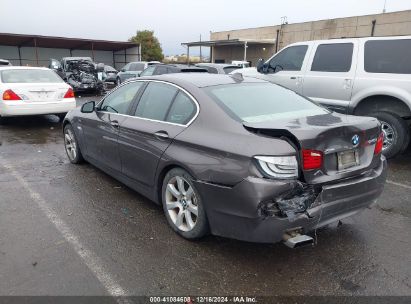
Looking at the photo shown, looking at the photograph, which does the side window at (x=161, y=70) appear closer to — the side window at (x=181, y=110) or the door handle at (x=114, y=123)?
the door handle at (x=114, y=123)

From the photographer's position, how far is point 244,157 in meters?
2.85

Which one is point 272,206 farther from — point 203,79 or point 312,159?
point 203,79

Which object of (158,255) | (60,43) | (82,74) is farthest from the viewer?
(60,43)

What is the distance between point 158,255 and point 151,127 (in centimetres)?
134

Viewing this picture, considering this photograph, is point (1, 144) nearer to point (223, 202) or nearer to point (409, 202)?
point (223, 202)

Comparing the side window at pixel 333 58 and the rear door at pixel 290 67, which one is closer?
the side window at pixel 333 58

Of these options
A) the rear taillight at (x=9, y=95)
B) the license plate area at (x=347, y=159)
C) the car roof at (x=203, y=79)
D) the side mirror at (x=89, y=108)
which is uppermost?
the car roof at (x=203, y=79)

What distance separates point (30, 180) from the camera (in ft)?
17.1

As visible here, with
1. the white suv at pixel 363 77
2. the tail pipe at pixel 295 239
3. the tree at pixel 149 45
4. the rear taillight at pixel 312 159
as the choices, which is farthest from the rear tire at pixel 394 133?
the tree at pixel 149 45

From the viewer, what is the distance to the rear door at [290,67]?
294 inches

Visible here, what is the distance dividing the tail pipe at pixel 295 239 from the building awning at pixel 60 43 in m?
29.8

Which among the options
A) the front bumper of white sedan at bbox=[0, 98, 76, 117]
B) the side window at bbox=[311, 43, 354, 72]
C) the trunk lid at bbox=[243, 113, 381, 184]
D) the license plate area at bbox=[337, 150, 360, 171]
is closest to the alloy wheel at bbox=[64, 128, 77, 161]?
the front bumper of white sedan at bbox=[0, 98, 76, 117]

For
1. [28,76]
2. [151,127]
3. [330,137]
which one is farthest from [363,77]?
[28,76]

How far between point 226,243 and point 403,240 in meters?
1.74
